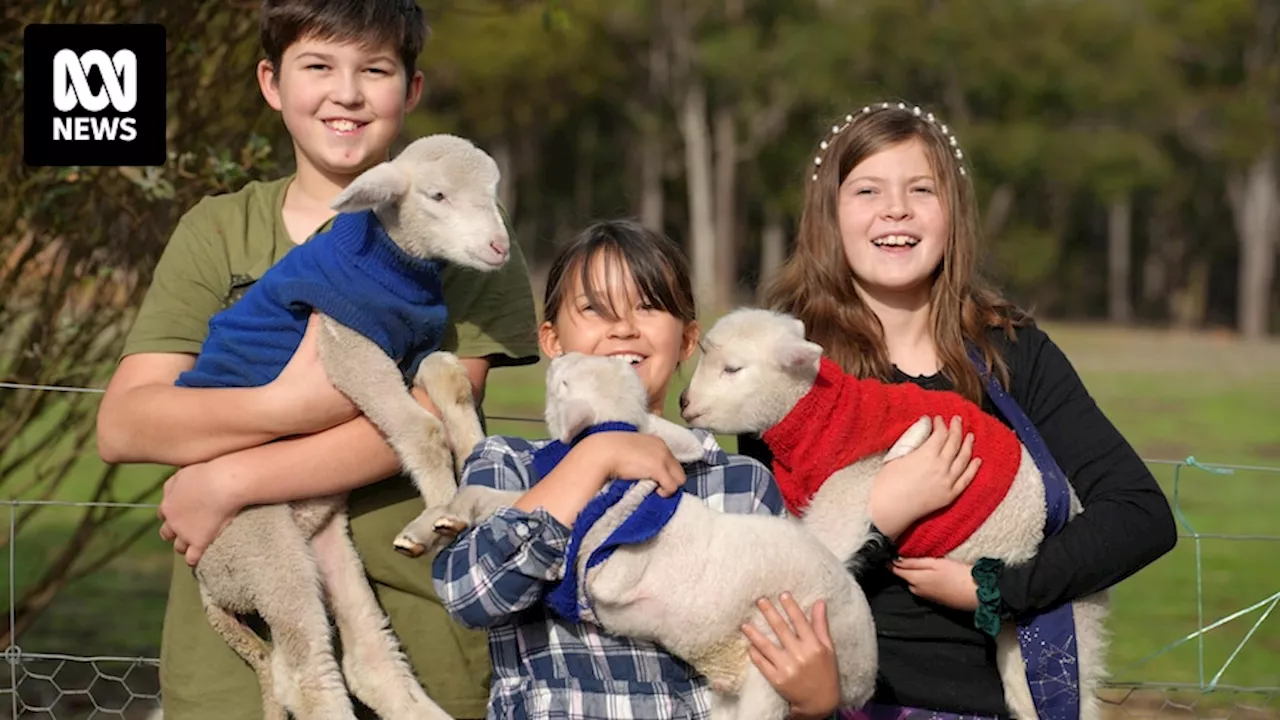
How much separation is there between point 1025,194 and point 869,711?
1657 inches

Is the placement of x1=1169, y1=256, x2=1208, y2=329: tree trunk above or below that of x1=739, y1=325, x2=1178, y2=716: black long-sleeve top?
below

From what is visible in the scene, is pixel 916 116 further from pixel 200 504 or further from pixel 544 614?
pixel 200 504

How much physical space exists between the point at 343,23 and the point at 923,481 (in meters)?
1.46

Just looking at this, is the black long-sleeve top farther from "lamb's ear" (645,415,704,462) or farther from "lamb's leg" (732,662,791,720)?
"lamb's ear" (645,415,704,462)

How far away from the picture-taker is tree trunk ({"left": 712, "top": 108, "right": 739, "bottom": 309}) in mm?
36281

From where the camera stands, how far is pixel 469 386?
300cm

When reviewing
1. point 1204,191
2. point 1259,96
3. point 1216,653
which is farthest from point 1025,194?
point 1216,653

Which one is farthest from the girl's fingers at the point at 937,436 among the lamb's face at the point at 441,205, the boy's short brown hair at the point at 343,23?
the boy's short brown hair at the point at 343,23

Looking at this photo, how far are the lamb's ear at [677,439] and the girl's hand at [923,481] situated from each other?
55cm

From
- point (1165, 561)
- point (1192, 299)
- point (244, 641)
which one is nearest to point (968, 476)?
point (244, 641)

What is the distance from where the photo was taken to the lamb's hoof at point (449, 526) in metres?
2.51

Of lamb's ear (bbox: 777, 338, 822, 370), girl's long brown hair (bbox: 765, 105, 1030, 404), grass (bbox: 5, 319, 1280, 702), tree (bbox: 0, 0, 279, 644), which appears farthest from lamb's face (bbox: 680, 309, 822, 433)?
tree (bbox: 0, 0, 279, 644)

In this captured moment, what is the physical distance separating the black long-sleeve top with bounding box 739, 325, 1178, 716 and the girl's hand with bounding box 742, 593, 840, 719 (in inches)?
19.3

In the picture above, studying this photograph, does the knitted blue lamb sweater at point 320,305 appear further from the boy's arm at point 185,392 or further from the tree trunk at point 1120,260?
the tree trunk at point 1120,260
